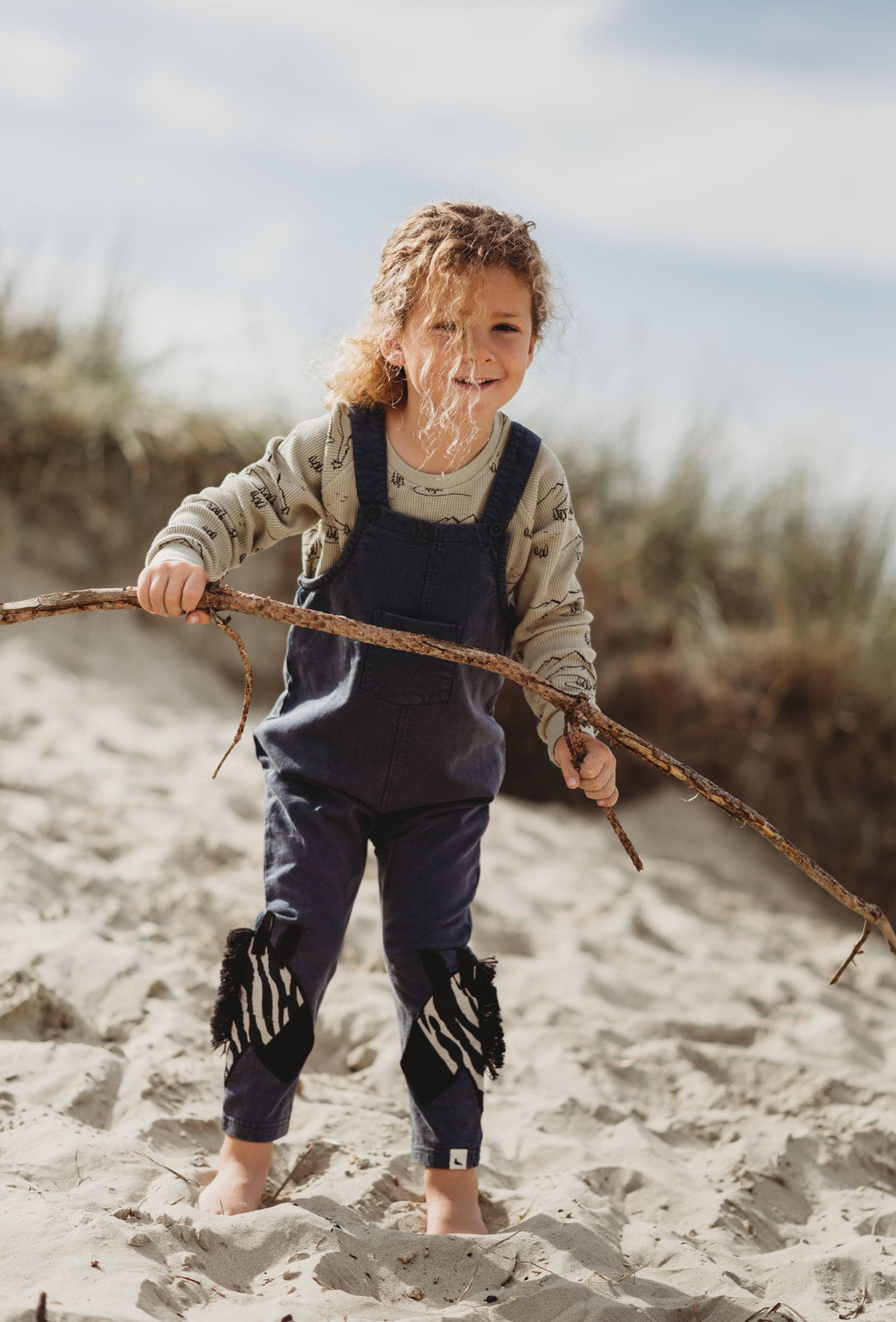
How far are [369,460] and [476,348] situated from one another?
26 centimetres

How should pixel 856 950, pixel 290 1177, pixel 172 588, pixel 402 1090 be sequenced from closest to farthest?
pixel 172 588
pixel 856 950
pixel 290 1177
pixel 402 1090

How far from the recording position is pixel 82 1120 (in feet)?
6.93

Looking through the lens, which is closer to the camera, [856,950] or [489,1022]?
[856,950]

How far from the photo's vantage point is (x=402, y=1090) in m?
2.53

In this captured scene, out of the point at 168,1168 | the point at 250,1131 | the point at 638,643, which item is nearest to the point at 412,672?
the point at 250,1131

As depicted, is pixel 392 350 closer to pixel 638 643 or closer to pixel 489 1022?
pixel 489 1022

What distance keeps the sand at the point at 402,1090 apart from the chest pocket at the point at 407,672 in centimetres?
84

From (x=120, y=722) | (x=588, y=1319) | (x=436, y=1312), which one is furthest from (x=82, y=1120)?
(x=120, y=722)

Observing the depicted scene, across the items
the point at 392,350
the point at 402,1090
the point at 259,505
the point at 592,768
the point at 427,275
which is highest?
the point at 427,275

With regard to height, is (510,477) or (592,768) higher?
(510,477)

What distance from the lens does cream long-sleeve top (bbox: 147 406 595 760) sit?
6.34ft

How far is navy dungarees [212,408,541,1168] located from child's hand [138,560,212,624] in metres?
0.31

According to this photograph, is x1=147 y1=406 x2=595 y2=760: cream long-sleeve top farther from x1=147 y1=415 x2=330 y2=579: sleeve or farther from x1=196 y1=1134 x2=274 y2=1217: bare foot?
x1=196 y1=1134 x2=274 y2=1217: bare foot

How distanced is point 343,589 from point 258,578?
3.72 m
